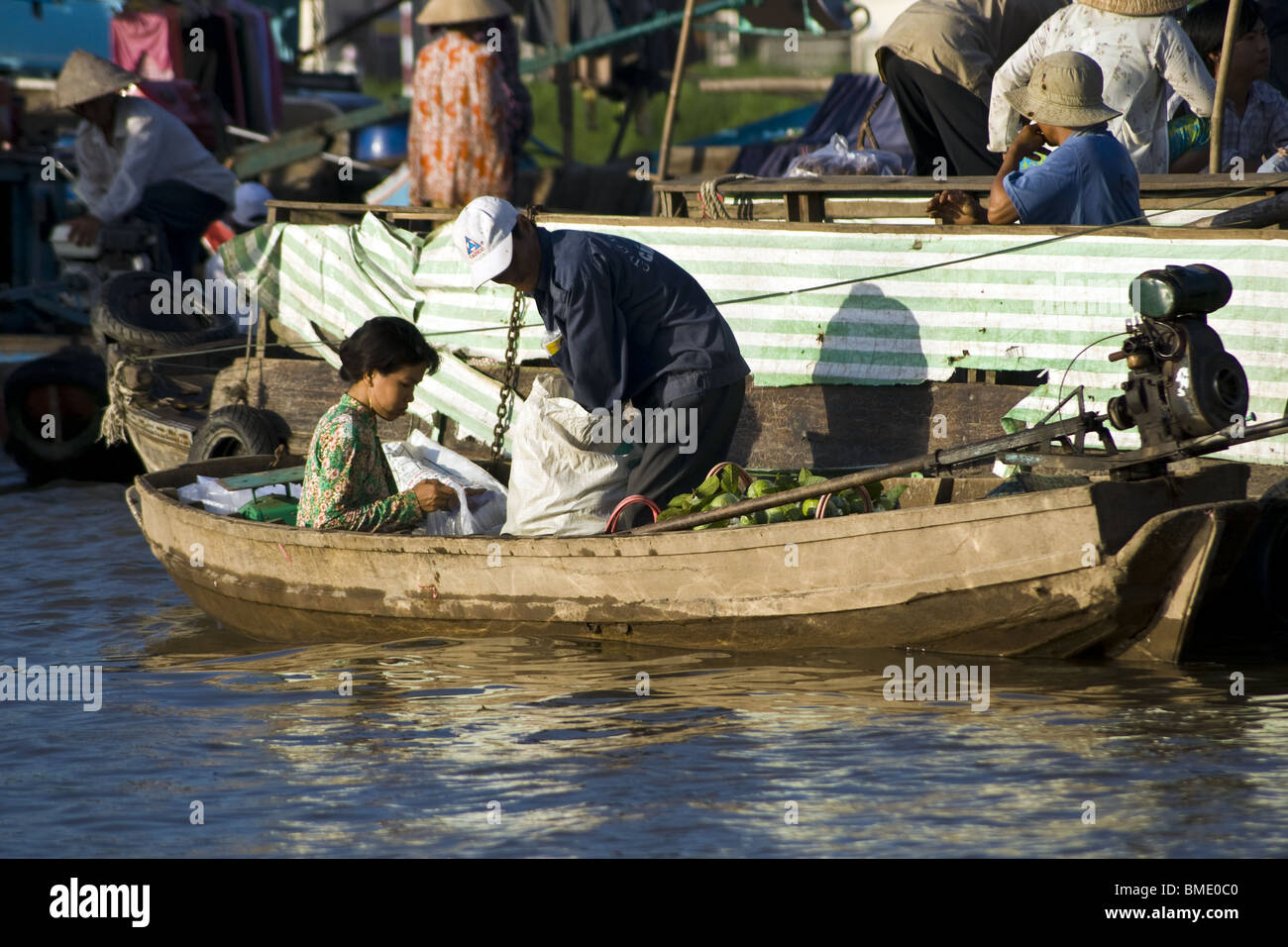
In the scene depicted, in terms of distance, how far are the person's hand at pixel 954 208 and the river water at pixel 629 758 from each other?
2.35m

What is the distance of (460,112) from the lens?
1039 cm

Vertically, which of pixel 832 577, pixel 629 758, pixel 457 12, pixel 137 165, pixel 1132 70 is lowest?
pixel 629 758

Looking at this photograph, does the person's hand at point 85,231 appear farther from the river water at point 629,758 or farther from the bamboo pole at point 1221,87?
the bamboo pole at point 1221,87

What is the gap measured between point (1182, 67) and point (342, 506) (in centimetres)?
395

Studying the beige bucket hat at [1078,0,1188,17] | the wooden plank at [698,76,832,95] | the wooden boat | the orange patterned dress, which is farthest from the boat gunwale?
the wooden plank at [698,76,832,95]

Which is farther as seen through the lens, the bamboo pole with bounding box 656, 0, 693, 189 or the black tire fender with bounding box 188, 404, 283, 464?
the bamboo pole with bounding box 656, 0, 693, 189

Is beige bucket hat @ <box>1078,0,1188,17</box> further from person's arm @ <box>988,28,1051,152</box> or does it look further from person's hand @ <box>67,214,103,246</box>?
person's hand @ <box>67,214,103,246</box>

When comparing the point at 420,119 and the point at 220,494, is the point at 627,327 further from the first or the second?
the point at 420,119

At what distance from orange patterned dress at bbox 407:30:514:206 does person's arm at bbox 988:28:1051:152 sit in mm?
3978

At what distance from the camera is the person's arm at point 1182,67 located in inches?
273

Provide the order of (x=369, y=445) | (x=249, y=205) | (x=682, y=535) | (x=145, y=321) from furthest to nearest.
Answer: (x=249, y=205) → (x=145, y=321) → (x=369, y=445) → (x=682, y=535)

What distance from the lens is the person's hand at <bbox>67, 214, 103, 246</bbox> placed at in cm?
1073

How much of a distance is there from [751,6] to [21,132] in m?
6.29

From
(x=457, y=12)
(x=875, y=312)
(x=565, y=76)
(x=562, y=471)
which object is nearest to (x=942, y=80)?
(x=875, y=312)
